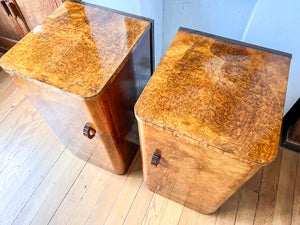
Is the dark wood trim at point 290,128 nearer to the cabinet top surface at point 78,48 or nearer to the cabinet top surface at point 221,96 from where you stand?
the cabinet top surface at point 221,96

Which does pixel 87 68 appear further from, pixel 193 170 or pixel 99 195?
pixel 99 195

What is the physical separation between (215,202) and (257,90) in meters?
0.48

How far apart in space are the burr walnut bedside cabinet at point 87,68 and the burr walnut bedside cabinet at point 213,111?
5.3 inches

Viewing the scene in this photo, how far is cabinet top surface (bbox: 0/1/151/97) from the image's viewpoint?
650 mm

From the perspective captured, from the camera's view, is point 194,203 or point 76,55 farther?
point 194,203

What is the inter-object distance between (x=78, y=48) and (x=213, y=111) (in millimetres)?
494

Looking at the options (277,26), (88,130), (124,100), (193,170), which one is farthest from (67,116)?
(277,26)

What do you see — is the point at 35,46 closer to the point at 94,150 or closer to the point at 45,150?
the point at 94,150

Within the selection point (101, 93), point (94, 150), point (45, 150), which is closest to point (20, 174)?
point (45, 150)

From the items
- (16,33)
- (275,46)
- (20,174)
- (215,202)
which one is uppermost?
(275,46)

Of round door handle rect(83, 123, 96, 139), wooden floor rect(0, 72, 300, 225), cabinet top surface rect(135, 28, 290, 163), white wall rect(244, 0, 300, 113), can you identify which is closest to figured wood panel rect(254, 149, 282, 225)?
wooden floor rect(0, 72, 300, 225)

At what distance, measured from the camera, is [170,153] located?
0.68 metres

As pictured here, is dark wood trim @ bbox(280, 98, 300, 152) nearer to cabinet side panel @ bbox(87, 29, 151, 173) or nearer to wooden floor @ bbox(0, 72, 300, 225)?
wooden floor @ bbox(0, 72, 300, 225)

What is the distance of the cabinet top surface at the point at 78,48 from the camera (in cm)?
65
